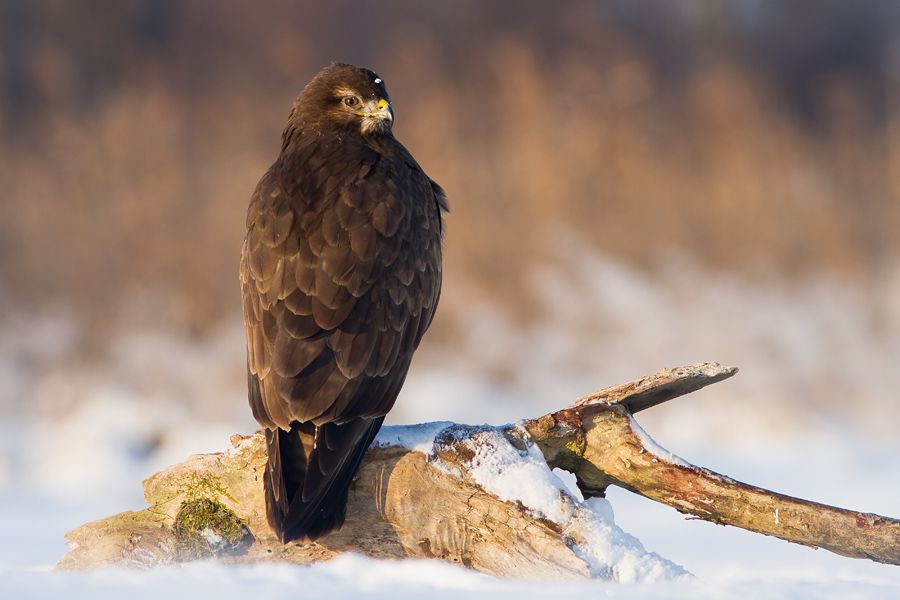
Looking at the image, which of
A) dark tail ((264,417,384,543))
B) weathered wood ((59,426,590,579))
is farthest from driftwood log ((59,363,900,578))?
dark tail ((264,417,384,543))

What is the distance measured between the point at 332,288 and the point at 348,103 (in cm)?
146

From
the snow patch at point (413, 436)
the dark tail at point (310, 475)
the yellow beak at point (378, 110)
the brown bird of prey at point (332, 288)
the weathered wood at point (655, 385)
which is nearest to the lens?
the dark tail at point (310, 475)

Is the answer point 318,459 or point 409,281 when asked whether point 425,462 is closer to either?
point 318,459

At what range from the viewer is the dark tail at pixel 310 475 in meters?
4.66

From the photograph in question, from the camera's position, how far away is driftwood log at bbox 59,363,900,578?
4895 mm

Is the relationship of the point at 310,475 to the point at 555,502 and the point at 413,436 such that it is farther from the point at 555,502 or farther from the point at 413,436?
the point at 555,502

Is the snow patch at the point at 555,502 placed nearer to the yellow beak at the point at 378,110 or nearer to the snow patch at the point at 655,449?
the snow patch at the point at 655,449

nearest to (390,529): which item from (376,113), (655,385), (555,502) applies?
(555,502)

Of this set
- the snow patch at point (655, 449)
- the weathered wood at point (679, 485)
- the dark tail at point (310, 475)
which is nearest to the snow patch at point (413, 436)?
the dark tail at point (310, 475)

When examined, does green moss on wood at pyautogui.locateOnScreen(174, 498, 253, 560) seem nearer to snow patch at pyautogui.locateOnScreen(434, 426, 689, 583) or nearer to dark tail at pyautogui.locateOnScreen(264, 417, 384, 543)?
dark tail at pyautogui.locateOnScreen(264, 417, 384, 543)

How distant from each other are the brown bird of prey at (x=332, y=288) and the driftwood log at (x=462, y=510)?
28cm

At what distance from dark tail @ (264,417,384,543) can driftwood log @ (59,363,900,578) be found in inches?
8.7

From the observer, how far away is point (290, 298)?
16.9ft

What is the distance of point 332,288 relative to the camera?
5.16 metres
